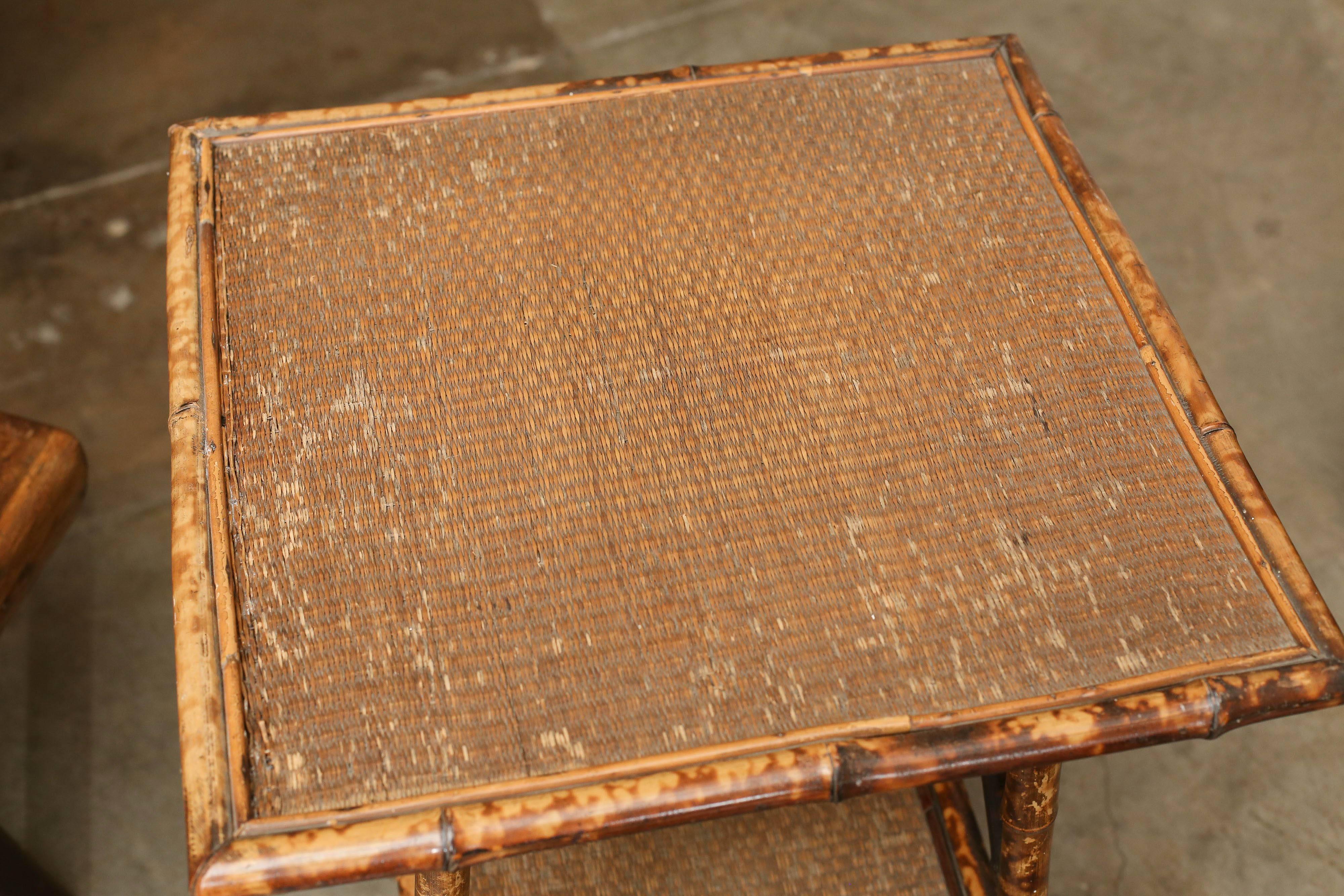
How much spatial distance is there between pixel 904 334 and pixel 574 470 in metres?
0.26

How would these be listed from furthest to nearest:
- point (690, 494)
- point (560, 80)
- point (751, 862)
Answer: point (560, 80) < point (751, 862) < point (690, 494)

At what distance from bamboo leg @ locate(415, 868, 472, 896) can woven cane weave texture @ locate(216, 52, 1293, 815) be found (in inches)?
7.4

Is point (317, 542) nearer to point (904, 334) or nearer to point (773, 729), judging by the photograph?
point (773, 729)

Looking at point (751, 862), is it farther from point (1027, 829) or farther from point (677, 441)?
point (677, 441)

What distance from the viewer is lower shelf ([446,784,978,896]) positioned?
0.90 meters

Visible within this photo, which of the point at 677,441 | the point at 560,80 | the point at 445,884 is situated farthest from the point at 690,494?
the point at 560,80

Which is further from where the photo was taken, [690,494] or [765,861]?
[765,861]

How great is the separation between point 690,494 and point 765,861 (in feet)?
1.20

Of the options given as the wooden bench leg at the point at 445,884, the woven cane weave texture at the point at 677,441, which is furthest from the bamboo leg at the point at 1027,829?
the wooden bench leg at the point at 445,884

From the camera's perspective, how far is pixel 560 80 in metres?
1.90

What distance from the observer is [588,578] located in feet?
2.26

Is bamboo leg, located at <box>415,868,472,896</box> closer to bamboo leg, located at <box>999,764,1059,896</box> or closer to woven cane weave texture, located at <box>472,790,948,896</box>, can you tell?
woven cane weave texture, located at <box>472,790,948,896</box>

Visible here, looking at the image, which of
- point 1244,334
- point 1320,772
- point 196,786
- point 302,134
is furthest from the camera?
point 1244,334

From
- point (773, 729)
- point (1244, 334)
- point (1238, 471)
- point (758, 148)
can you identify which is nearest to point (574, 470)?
point (773, 729)
